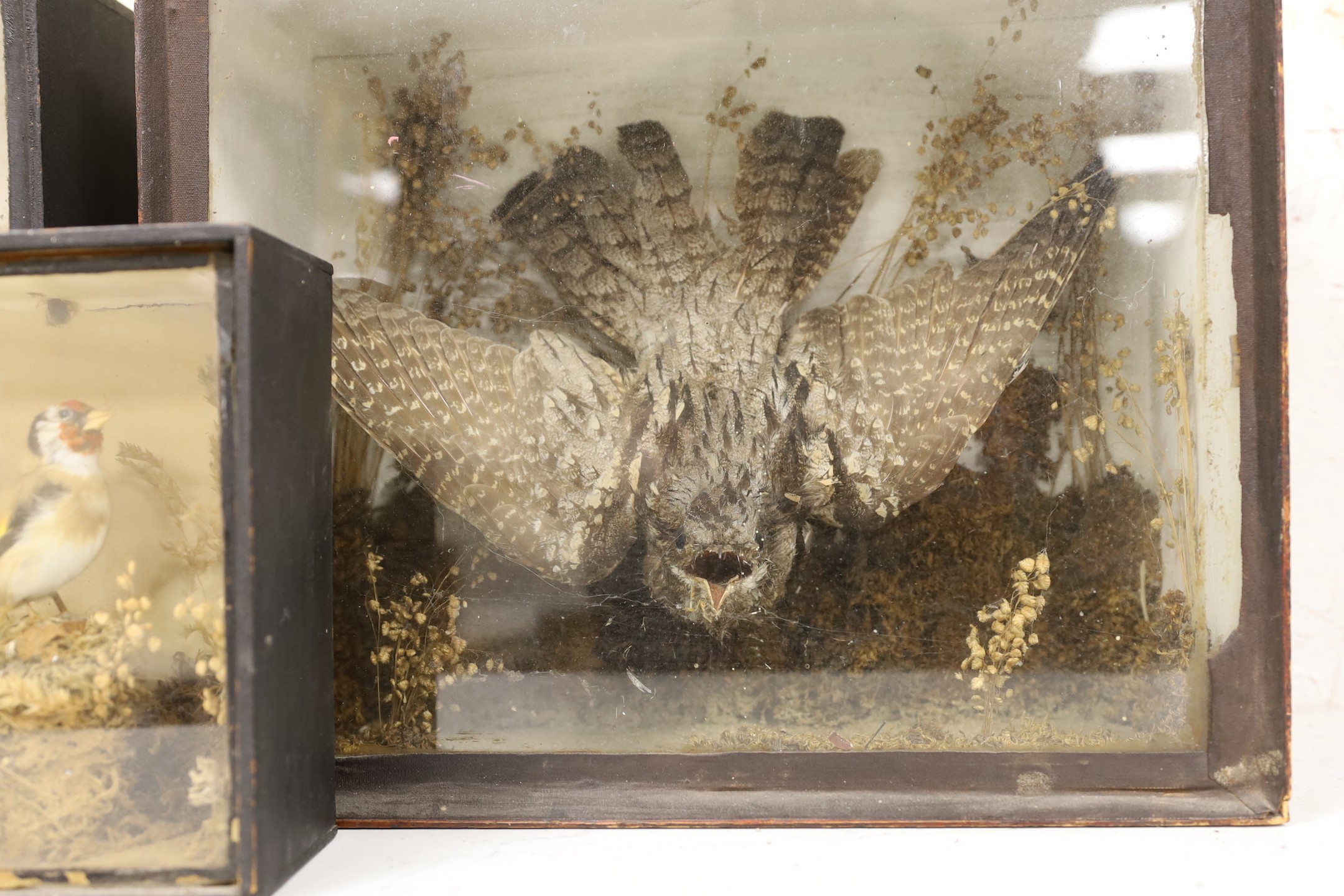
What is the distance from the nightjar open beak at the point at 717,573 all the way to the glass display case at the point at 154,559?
37cm

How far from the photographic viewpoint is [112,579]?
740mm

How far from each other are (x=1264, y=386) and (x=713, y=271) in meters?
0.55

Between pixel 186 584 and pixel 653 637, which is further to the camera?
pixel 653 637

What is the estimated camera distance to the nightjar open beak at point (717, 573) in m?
0.87

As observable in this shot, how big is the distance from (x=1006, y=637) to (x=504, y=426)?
0.56m

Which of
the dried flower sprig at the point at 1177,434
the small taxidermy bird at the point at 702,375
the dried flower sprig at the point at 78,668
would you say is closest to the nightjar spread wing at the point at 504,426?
the small taxidermy bird at the point at 702,375

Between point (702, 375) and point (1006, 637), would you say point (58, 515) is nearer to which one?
point (702, 375)

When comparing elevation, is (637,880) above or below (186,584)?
below

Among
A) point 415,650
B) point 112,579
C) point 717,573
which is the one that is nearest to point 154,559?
point 112,579

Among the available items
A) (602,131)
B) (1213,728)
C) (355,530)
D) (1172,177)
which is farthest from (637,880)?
(1172,177)

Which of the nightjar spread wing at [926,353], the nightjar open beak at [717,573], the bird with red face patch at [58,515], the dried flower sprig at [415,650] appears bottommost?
the dried flower sprig at [415,650]

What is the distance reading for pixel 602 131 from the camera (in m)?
0.90

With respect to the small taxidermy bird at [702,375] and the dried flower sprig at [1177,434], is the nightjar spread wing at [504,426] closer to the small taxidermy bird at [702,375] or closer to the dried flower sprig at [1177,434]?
the small taxidermy bird at [702,375]

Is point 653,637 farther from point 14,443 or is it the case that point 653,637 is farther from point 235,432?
point 14,443
